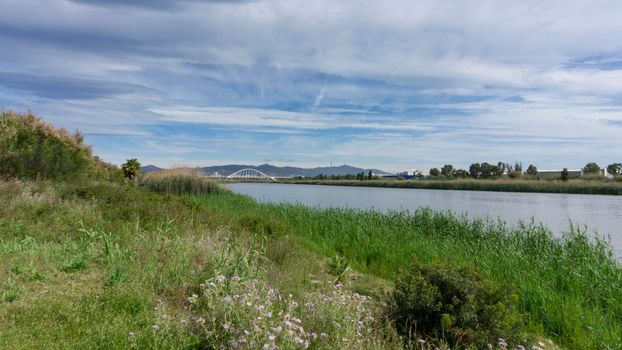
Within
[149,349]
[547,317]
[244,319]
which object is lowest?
[547,317]

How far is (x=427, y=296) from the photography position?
4.41 meters

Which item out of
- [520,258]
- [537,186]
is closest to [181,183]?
[520,258]

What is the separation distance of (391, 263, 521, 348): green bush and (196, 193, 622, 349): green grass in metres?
1.65

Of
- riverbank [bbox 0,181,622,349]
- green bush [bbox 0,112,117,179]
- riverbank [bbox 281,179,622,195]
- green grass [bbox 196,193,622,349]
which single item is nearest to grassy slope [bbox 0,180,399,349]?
riverbank [bbox 0,181,622,349]

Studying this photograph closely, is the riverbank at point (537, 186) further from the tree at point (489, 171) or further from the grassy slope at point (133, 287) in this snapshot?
the grassy slope at point (133, 287)

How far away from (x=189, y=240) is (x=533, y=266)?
6754mm

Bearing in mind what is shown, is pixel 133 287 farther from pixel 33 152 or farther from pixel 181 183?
pixel 181 183

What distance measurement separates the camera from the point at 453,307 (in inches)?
171

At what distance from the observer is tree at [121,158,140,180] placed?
1148 inches

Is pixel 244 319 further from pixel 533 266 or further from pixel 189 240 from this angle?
pixel 533 266

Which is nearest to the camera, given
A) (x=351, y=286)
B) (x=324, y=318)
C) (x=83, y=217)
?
(x=324, y=318)

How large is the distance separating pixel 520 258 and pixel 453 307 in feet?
19.2

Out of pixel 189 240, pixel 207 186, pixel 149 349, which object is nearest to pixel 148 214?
pixel 189 240

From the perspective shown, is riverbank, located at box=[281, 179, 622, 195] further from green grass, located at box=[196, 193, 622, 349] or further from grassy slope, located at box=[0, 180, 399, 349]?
grassy slope, located at box=[0, 180, 399, 349]
